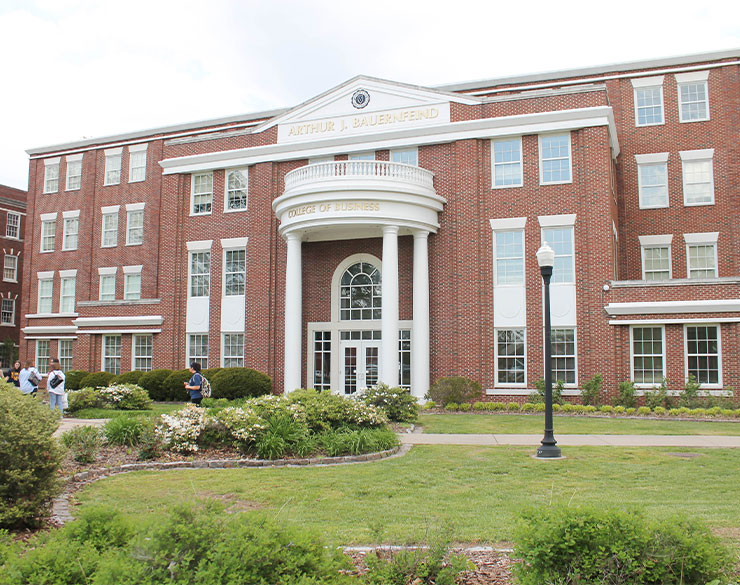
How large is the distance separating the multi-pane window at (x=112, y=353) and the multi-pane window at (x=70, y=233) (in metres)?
9.26

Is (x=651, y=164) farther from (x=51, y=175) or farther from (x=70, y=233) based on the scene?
(x=51, y=175)

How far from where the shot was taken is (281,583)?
15.1ft

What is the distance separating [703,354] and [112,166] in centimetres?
3150

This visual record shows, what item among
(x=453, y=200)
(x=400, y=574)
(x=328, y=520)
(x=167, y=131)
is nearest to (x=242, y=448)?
(x=328, y=520)

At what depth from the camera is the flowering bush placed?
1281cm

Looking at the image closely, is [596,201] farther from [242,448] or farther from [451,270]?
[242,448]

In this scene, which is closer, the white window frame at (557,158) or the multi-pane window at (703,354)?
the multi-pane window at (703,354)

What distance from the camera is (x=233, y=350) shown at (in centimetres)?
2941

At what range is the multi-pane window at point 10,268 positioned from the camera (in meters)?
50.9

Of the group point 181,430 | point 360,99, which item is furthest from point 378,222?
point 181,430

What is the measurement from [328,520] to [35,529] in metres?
3.24

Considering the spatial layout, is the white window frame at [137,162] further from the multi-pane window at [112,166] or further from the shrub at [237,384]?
the shrub at [237,384]

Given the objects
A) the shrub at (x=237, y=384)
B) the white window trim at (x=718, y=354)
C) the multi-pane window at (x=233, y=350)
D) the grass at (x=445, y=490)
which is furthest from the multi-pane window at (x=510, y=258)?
the grass at (x=445, y=490)

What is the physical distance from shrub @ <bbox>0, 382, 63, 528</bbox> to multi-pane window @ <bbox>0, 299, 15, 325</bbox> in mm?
47822
